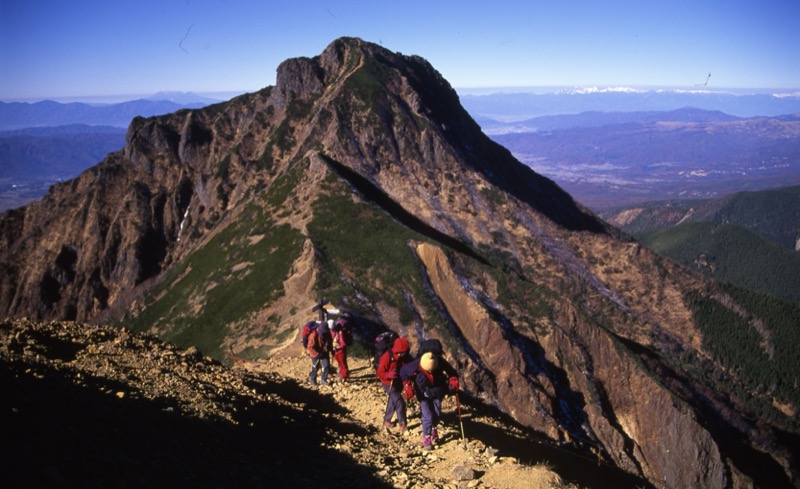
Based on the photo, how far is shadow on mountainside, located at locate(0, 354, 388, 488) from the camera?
7633 millimetres

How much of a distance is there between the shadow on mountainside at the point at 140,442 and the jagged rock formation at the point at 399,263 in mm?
14367

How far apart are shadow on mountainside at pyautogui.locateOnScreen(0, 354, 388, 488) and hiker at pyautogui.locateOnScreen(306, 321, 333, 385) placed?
159 inches

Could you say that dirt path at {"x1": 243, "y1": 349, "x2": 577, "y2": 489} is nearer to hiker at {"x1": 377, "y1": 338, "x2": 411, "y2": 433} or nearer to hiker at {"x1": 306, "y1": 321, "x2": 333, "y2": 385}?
hiker at {"x1": 306, "y1": 321, "x2": 333, "y2": 385}

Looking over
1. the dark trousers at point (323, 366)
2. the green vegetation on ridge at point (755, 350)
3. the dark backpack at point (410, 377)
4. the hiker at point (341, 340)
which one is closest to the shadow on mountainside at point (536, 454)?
the dark backpack at point (410, 377)

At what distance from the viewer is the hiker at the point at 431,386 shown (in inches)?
510

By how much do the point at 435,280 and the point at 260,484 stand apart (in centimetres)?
3321

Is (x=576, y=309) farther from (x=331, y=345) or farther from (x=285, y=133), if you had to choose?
(x=285, y=133)

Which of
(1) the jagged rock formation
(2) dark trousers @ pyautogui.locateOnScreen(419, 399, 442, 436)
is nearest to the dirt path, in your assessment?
(2) dark trousers @ pyautogui.locateOnScreen(419, 399, 442, 436)

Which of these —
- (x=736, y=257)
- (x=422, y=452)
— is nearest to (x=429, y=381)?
(x=422, y=452)

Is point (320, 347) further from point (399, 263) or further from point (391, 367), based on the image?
point (399, 263)

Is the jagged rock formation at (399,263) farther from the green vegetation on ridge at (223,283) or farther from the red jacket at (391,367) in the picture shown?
the red jacket at (391,367)

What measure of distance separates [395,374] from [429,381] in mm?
1105

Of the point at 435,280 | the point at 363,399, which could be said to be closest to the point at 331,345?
the point at 363,399

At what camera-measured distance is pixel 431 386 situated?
13070 mm
